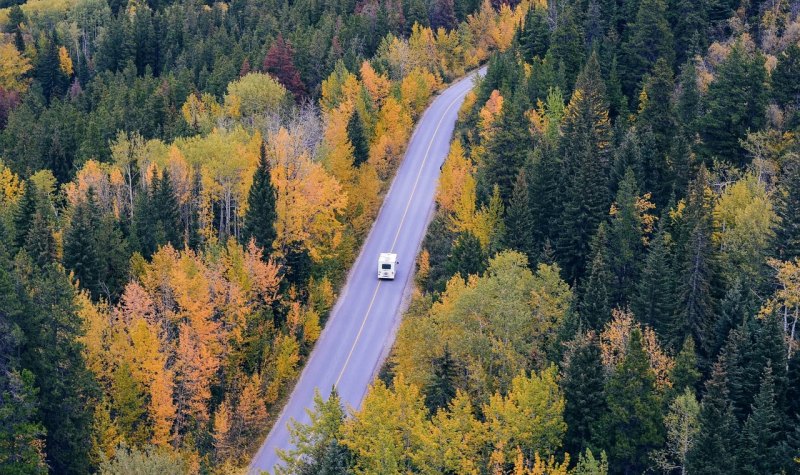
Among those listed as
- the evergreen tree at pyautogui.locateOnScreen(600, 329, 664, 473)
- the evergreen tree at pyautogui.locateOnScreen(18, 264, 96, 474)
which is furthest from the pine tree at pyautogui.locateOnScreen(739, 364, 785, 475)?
the evergreen tree at pyautogui.locateOnScreen(18, 264, 96, 474)

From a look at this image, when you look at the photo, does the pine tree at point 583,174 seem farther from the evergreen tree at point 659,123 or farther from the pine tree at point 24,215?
the pine tree at point 24,215

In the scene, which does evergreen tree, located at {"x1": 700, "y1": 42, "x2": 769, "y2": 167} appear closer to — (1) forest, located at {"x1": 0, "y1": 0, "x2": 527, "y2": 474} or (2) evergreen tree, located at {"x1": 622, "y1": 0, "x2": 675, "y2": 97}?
(2) evergreen tree, located at {"x1": 622, "y1": 0, "x2": 675, "y2": 97}

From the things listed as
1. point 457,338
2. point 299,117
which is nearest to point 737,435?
point 457,338

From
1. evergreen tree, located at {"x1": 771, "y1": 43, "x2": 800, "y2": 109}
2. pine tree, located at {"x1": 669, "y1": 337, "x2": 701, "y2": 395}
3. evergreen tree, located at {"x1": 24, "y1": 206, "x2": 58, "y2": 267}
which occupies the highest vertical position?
evergreen tree, located at {"x1": 771, "y1": 43, "x2": 800, "y2": 109}

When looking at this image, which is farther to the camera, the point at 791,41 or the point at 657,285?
the point at 791,41

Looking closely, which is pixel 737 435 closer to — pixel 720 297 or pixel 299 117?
pixel 720 297

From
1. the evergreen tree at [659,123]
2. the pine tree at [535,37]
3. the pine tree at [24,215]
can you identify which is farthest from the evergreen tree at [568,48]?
the pine tree at [24,215]

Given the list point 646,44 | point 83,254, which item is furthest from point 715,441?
point 646,44
